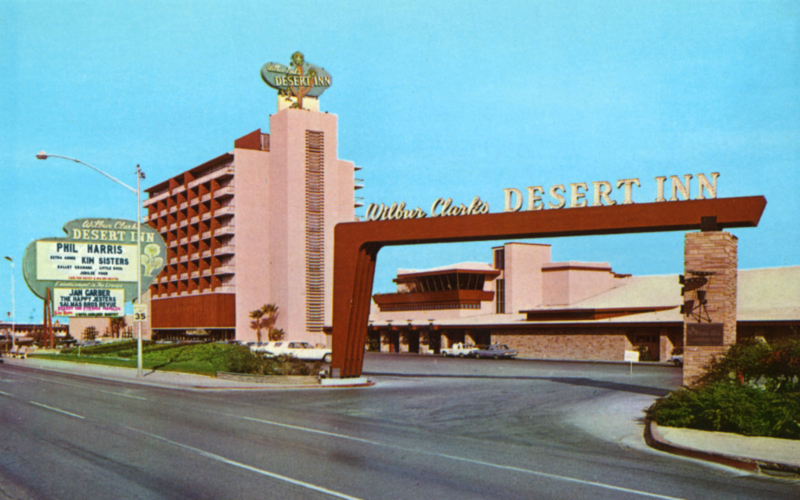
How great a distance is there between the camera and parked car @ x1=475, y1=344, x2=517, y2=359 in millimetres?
65062

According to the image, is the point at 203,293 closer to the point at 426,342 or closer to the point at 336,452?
the point at 426,342

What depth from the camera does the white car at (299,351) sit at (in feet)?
168

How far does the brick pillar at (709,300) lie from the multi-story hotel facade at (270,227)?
72.6 meters

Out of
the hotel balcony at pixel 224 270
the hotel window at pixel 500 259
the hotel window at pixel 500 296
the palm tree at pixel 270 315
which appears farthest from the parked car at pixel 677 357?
the hotel balcony at pixel 224 270

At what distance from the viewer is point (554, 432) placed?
1700 cm

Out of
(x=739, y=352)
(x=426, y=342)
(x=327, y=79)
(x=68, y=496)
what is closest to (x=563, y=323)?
(x=426, y=342)

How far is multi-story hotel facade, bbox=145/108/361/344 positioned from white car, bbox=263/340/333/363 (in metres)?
38.7

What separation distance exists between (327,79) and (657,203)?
78.7 meters

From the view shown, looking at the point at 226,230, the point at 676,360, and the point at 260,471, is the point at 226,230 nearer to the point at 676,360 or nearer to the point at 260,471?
the point at 676,360

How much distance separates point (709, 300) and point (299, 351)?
34.7 metres

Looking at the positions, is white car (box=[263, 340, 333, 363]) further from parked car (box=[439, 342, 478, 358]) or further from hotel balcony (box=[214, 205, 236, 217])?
hotel balcony (box=[214, 205, 236, 217])

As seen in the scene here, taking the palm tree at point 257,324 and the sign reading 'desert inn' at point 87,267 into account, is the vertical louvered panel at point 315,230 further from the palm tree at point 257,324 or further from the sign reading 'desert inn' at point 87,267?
the sign reading 'desert inn' at point 87,267

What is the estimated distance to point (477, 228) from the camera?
96.0 ft

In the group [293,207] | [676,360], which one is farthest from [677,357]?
[293,207]
